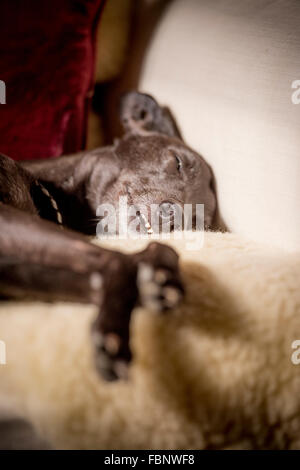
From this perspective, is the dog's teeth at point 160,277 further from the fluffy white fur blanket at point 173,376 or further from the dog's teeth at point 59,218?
the dog's teeth at point 59,218

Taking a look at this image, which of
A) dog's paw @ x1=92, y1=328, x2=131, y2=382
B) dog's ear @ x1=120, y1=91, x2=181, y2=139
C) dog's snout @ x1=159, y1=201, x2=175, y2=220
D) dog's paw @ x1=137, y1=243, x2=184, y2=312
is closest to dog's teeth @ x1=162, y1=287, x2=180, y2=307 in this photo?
dog's paw @ x1=137, y1=243, x2=184, y2=312

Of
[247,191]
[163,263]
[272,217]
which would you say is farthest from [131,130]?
[163,263]

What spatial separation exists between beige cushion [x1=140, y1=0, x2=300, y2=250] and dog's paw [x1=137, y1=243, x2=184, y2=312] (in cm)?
52

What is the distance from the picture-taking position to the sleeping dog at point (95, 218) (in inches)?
26.3

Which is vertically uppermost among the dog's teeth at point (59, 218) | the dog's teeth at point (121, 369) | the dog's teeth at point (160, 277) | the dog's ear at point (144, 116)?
the dog's ear at point (144, 116)

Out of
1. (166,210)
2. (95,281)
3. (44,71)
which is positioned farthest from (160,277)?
(44,71)

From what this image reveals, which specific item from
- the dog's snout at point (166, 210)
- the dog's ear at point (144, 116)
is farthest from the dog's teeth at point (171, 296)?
the dog's ear at point (144, 116)

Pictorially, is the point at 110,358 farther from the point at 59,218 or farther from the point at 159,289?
the point at 59,218

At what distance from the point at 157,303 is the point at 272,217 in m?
0.61

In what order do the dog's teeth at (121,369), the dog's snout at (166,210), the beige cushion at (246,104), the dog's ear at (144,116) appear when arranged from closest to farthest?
1. the dog's teeth at (121,369)
2. the beige cushion at (246,104)
3. the dog's snout at (166,210)
4. the dog's ear at (144,116)

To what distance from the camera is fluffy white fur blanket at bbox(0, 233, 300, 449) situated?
678 millimetres
